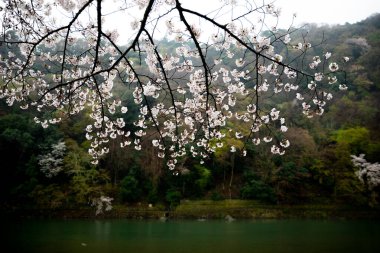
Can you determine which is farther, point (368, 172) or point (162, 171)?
point (162, 171)

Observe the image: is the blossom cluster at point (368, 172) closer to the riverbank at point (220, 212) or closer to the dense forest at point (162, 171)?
the dense forest at point (162, 171)

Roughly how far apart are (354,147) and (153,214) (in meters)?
11.7

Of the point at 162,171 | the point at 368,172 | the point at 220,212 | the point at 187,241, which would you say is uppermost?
the point at 162,171

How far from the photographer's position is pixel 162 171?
17734 millimetres

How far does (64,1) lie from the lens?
3.43 metres

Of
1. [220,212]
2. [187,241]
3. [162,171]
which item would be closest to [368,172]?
[220,212]

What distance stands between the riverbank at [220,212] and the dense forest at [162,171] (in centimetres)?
37

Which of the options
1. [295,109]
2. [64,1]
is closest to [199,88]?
[64,1]

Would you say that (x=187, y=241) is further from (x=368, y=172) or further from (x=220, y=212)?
(x=368, y=172)

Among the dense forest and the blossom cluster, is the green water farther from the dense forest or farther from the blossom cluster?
the blossom cluster

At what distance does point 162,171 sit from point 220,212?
3866 millimetres

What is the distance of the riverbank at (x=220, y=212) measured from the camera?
50.5 ft

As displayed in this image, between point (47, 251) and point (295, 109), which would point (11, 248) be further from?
point (295, 109)

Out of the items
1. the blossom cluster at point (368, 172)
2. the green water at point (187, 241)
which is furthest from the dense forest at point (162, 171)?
the green water at point (187, 241)
